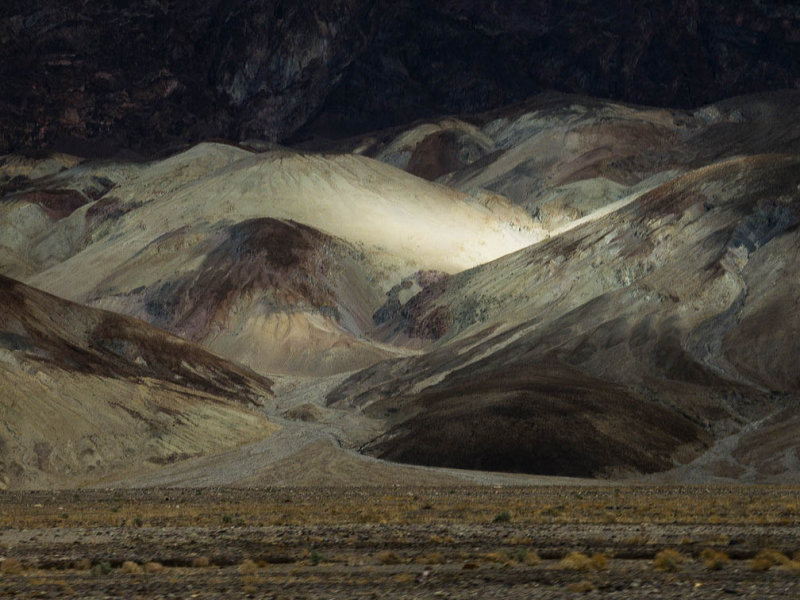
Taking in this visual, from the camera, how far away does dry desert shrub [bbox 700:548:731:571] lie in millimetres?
22391

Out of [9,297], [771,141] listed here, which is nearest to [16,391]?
[9,297]

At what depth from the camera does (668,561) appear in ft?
74.3

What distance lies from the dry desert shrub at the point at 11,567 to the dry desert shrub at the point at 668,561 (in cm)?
1156

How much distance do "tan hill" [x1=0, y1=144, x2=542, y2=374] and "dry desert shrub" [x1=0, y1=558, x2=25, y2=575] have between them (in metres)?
94.9

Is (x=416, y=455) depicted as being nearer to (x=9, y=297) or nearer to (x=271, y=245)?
(x=9, y=297)

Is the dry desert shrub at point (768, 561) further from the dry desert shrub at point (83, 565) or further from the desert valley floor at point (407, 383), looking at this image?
the dry desert shrub at point (83, 565)

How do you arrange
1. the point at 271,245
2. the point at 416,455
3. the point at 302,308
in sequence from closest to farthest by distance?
the point at 416,455 < the point at 302,308 < the point at 271,245

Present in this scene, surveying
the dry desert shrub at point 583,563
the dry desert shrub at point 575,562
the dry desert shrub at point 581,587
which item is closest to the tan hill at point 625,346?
the dry desert shrub at point 575,562

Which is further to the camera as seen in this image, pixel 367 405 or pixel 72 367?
pixel 367 405

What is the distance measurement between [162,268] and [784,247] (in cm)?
7452

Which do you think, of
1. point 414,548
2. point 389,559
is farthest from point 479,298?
point 389,559

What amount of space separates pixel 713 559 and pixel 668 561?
905 mm

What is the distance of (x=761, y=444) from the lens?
242ft

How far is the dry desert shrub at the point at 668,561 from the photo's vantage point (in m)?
22.4
